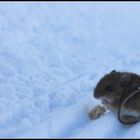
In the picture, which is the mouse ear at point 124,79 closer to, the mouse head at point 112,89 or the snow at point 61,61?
the mouse head at point 112,89

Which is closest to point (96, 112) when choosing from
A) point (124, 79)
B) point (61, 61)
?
point (124, 79)

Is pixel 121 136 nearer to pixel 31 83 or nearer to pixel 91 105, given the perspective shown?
pixel 91 105

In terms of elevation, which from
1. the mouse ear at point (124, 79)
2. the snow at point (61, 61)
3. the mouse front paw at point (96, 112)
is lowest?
the snow at point (61, 61)

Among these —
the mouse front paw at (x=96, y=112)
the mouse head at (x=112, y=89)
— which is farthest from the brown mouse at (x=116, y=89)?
the mouse front paw at (x=96, y=112)

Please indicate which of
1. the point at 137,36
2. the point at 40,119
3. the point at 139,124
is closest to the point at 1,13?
the point at 137,36

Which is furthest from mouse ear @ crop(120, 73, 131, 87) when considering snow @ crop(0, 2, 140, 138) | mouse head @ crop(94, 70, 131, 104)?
snow @ crop(0, 2, 140, 138)

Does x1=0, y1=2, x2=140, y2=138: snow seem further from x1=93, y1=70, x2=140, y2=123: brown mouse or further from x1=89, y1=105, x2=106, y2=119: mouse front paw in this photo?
x1=93, y1=70, x2=140, y2=123: brown mouse

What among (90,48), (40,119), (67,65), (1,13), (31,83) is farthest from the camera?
(1,13)

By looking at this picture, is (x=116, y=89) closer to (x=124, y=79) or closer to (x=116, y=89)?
(x=116, y=89)
